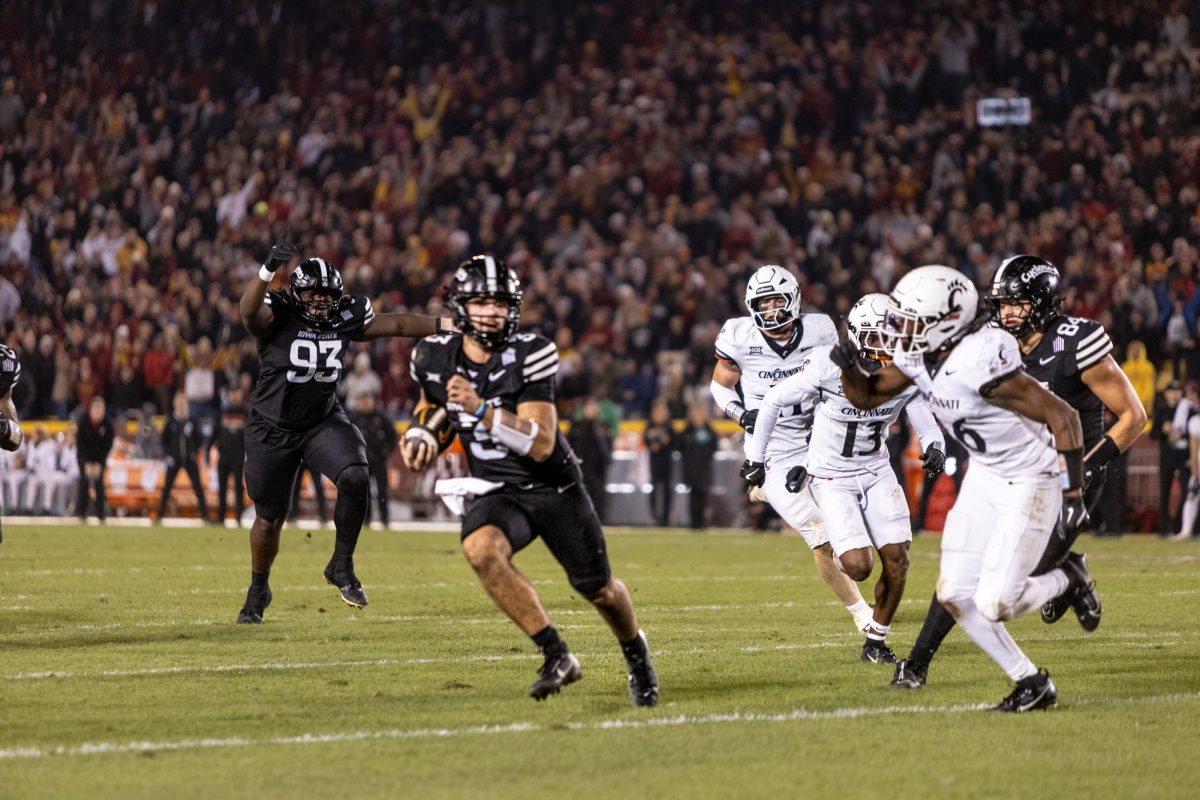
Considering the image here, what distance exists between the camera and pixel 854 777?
17.0 feet

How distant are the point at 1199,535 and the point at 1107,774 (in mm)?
13847

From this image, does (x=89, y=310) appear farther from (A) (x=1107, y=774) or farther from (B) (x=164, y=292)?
(A) (x=1107, y=774)

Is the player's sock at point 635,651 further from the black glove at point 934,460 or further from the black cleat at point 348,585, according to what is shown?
the black cleat at point 348,585

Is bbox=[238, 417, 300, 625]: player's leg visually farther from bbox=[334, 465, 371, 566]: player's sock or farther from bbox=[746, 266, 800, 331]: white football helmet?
bbox=[746, 266, 800, 331]: white football helmet

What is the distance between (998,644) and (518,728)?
1.84m

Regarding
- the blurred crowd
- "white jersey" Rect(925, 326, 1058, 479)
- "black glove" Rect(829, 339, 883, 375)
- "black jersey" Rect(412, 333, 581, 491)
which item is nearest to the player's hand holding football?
"black jersey" Rect(412, 333, 581, 491)

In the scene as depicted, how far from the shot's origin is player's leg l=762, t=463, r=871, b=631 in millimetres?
8703

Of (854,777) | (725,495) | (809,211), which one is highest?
(809,211)

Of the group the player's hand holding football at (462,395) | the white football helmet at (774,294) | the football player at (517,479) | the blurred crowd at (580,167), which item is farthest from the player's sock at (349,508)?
the blurred crowd at (580,167)

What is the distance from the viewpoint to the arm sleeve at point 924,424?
877cm

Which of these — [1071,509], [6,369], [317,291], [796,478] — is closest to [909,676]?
[1071,509]

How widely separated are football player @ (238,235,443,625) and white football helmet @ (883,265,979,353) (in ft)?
12.3

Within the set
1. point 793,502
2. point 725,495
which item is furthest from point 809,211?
point 793,502

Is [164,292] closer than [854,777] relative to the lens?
No
